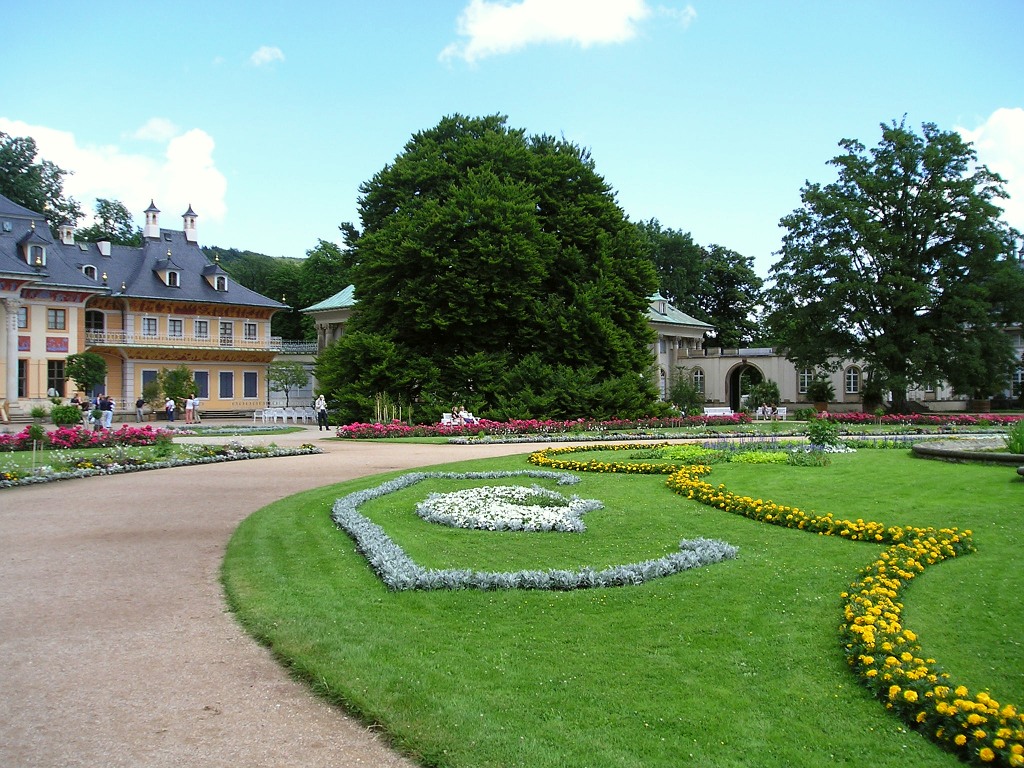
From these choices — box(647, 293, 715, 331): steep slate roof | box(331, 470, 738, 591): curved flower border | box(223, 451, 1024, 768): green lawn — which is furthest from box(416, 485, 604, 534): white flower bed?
box(647, 293, 715, 331): steep slate roof

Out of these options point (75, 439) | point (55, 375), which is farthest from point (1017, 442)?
point (55, 375)

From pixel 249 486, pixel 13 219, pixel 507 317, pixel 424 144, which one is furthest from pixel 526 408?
pixel 13 219

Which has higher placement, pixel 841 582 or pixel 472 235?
pixel 472 235

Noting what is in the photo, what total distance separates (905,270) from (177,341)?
44.2 meters

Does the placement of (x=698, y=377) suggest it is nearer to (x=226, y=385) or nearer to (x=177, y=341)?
(x=226, y=385)

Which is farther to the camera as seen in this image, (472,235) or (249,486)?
(472,235)

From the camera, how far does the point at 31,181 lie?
210ft

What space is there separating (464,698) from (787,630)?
2.55 m

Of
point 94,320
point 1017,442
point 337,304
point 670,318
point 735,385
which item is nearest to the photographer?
point 1017,442

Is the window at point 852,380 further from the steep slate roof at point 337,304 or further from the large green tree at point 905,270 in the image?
the steep slate roof at point 337,304

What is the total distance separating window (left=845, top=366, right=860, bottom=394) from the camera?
5634cm

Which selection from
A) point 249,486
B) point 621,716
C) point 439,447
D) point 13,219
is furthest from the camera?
point 13,219

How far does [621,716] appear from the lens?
4793 mm

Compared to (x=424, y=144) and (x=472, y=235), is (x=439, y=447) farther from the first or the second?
(x=424, y=144)
